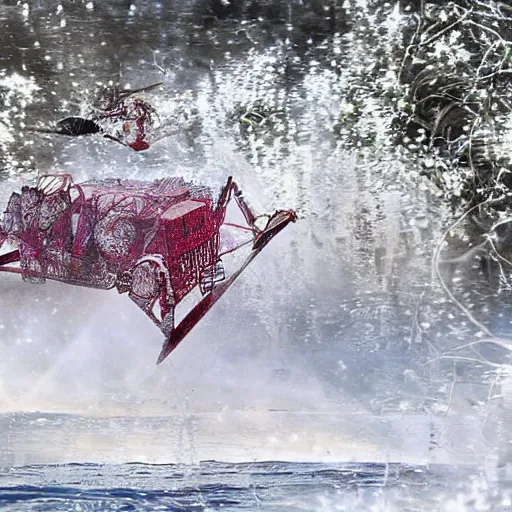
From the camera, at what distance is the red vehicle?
4.78 ft

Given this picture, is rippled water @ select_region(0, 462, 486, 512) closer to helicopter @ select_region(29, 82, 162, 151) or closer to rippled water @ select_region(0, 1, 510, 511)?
rippled water @ select_region(0, 1, 510, 511)

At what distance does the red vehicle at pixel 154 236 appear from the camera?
1458mm

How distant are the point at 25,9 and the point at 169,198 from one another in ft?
2.22

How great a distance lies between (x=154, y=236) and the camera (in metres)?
1.46

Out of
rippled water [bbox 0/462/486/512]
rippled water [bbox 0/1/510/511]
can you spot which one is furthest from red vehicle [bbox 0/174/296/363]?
rippled water [bbox 0/462/486/512]

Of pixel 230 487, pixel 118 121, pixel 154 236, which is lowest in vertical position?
pixel 230 487

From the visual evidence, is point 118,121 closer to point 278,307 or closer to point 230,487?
point 278,307

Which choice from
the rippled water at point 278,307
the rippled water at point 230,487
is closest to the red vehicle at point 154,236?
the rippled water at point 278,307

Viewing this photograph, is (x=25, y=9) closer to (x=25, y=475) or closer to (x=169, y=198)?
(x=169, y=198)

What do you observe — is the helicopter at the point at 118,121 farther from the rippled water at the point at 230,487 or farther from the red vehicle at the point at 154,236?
the rippled water at the point at 230,487

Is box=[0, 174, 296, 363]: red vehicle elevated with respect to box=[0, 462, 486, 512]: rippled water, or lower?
elevated

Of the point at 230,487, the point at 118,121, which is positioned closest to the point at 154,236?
the point at 118,121

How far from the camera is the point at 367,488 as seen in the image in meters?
1.43

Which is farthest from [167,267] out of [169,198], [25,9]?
[25,9]
